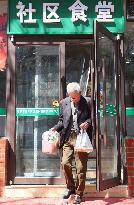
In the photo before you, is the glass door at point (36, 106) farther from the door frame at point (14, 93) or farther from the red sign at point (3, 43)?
the red sign at point (3, 43)

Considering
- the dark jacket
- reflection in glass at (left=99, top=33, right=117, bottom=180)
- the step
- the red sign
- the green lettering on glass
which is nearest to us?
the dark jacket

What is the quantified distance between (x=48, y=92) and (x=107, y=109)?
1092 millimetres

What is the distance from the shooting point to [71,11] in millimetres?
7672

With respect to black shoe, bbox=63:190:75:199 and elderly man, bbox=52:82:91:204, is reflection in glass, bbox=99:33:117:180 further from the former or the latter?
black shoe, bbox=63:190:75:199

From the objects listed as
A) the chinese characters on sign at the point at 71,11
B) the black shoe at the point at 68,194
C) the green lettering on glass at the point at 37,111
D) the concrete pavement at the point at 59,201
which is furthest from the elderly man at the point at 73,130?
the chinese characters on sign at the point at 71,11

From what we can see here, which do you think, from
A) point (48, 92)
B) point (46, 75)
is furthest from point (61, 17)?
point (48, 92)

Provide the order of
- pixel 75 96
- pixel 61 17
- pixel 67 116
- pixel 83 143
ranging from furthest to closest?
pixel 61 17 → pixel 67 116 → pixel 75 96 → pixel 83 143

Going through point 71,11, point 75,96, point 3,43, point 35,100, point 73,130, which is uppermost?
point 71,11

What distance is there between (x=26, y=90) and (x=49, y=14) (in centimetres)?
136

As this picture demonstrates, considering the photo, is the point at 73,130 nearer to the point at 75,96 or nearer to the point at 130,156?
the point at 75,96

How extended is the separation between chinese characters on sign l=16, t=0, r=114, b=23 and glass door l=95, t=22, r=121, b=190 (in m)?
0.45

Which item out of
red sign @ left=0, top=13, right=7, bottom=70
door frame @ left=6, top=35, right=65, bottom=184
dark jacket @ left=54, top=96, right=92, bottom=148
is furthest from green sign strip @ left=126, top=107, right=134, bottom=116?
red sign @ left=0, top=13, right=7, bottom=70

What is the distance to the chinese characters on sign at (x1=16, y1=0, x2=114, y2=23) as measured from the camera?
7633 millimetres

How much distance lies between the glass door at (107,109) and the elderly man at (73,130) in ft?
0.73
